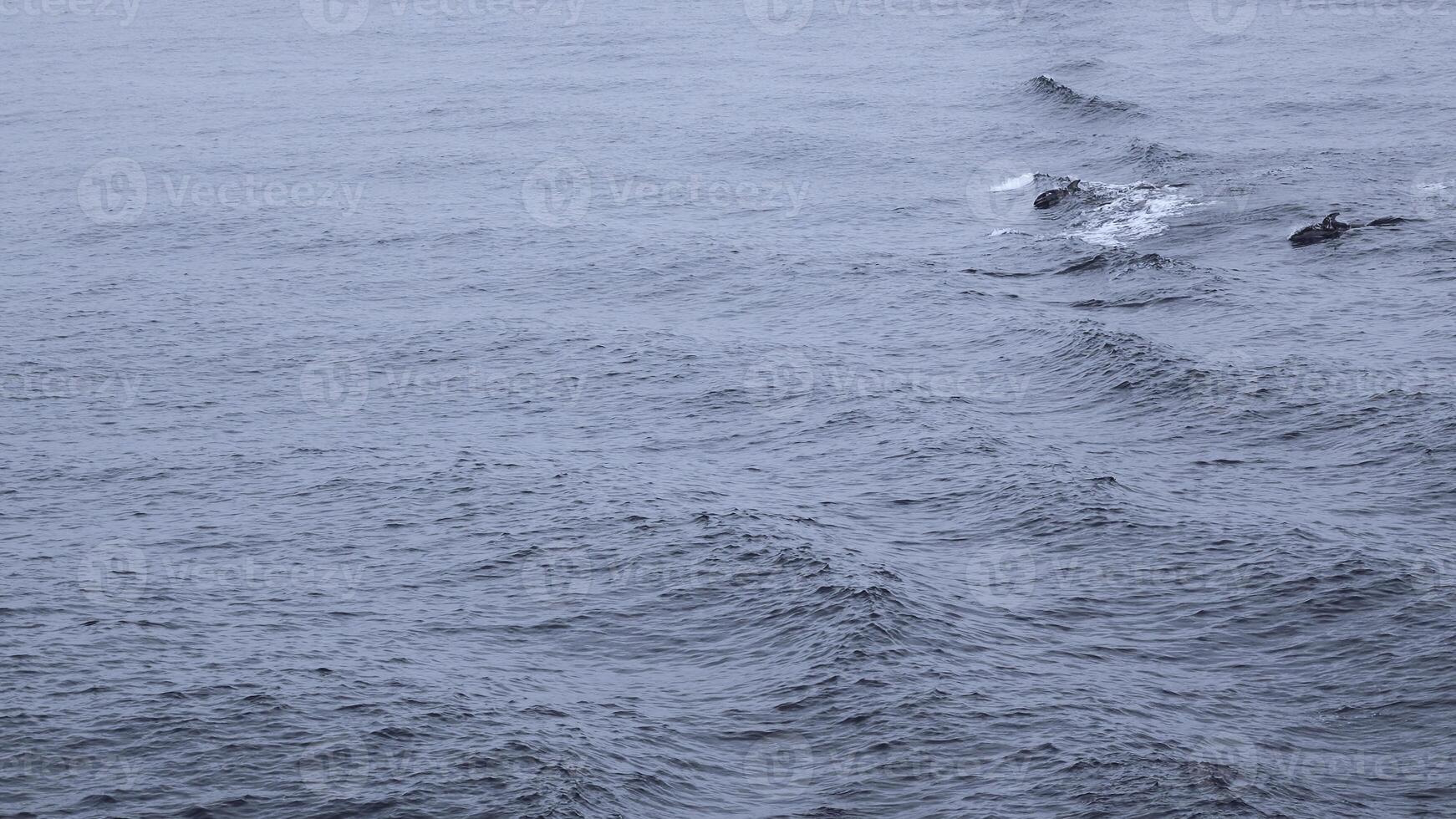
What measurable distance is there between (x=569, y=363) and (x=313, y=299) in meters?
18.3

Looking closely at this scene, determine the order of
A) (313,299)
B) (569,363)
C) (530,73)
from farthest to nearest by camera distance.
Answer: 1. (530,73)
2. (313,299)
3. (569,363)

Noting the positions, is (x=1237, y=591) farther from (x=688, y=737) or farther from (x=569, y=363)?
(x=569, y=363)

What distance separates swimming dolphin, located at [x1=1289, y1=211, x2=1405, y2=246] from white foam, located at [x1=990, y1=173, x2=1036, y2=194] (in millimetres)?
19686

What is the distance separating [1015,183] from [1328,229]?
21.9 metres

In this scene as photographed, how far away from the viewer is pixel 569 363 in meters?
61.3

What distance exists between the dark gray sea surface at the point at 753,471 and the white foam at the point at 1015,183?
40 cm

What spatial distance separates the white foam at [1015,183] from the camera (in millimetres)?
83750

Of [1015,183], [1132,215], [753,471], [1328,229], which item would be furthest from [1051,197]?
[753,471]

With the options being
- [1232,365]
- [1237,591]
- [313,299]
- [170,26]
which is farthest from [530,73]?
[1237,591]

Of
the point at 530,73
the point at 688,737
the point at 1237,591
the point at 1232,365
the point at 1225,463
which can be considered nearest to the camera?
the point at 688,737

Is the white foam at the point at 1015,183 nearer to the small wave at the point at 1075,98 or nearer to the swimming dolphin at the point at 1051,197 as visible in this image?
the swimming dolphin at the point at 1051,197

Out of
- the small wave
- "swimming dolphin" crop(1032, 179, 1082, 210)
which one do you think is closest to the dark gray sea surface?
the small wave

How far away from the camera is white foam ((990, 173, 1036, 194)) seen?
83750 millimetres

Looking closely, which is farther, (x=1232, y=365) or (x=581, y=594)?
(x=1232, y=365)
